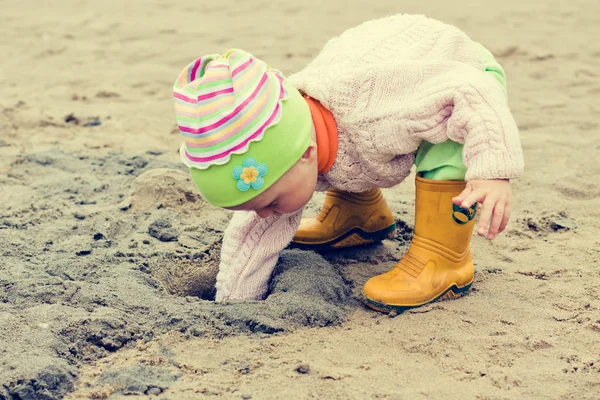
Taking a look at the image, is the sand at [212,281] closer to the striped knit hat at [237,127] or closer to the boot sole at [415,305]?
the boot sole at [415,305]

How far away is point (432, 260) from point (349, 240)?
1.50 feet

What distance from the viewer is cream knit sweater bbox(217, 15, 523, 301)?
6.03ft

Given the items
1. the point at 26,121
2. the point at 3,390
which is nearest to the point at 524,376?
the point at 3,390

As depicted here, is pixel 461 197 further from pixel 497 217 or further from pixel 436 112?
pixel 436 112

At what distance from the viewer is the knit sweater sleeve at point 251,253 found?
2.19m

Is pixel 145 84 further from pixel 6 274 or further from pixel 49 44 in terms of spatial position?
pixel 6 274

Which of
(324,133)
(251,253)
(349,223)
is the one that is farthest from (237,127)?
(349,223)

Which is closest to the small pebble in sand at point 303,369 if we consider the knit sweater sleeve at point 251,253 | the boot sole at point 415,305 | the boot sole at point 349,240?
the boot sole at point 415,305

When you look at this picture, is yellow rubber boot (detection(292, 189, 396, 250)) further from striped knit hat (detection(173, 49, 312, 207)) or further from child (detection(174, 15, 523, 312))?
striped knit hat (detection(173, 49, 312, 207))

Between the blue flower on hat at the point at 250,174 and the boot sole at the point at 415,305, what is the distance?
47 centimetres

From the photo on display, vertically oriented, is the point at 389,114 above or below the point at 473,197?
above

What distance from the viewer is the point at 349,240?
249 centimetres

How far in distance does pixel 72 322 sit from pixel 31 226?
742 millimetres

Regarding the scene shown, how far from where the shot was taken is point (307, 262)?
2234 mm
